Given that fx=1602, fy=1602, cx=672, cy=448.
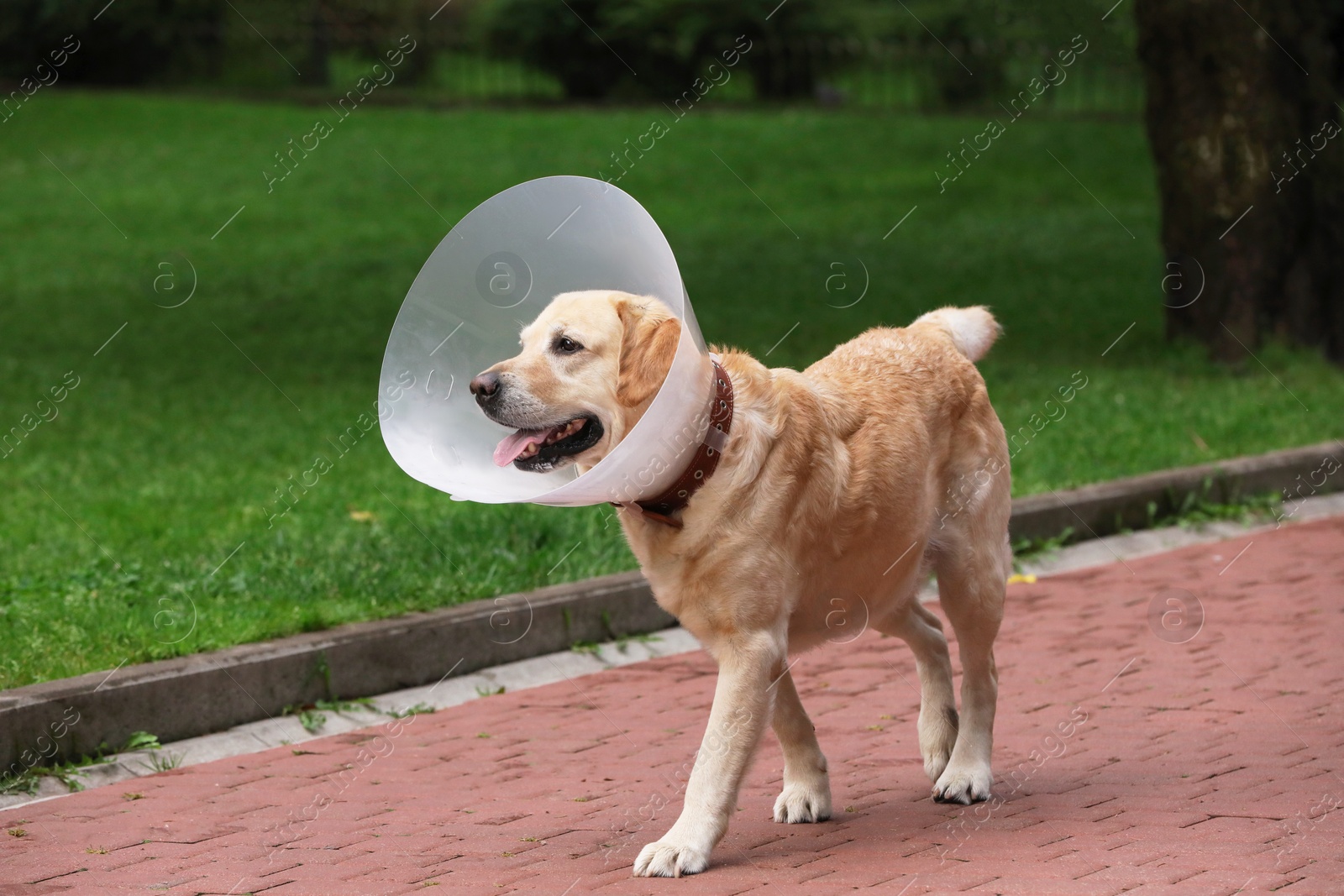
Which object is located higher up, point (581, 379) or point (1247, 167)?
point (1247, 167)

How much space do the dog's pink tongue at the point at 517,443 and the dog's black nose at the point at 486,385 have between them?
16 centimetres

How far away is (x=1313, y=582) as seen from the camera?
8211 millimetres

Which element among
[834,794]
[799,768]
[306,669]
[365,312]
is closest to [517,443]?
[799,768]

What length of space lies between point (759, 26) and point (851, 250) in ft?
34.1

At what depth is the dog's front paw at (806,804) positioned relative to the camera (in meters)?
4.93

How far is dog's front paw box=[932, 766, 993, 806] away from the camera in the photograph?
200 inches

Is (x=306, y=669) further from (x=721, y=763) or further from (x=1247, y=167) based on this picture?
(x=1247, y=167)

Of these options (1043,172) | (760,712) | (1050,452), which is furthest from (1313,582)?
(1043,172)

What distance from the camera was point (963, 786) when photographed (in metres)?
5.07

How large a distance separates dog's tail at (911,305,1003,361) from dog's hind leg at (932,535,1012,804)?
0.70 m

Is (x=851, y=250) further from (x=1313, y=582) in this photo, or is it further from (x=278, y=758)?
(x=278, y=758)

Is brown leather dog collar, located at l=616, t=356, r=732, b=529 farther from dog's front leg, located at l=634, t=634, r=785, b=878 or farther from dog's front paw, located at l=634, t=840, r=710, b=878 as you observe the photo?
dog's front paw, located at l=634, t=840, r=710, b=878

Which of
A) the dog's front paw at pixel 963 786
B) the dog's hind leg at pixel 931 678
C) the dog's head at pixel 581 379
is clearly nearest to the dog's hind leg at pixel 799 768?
the dog's front paw at pixel 963 786

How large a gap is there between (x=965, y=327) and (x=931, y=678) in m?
1.22
